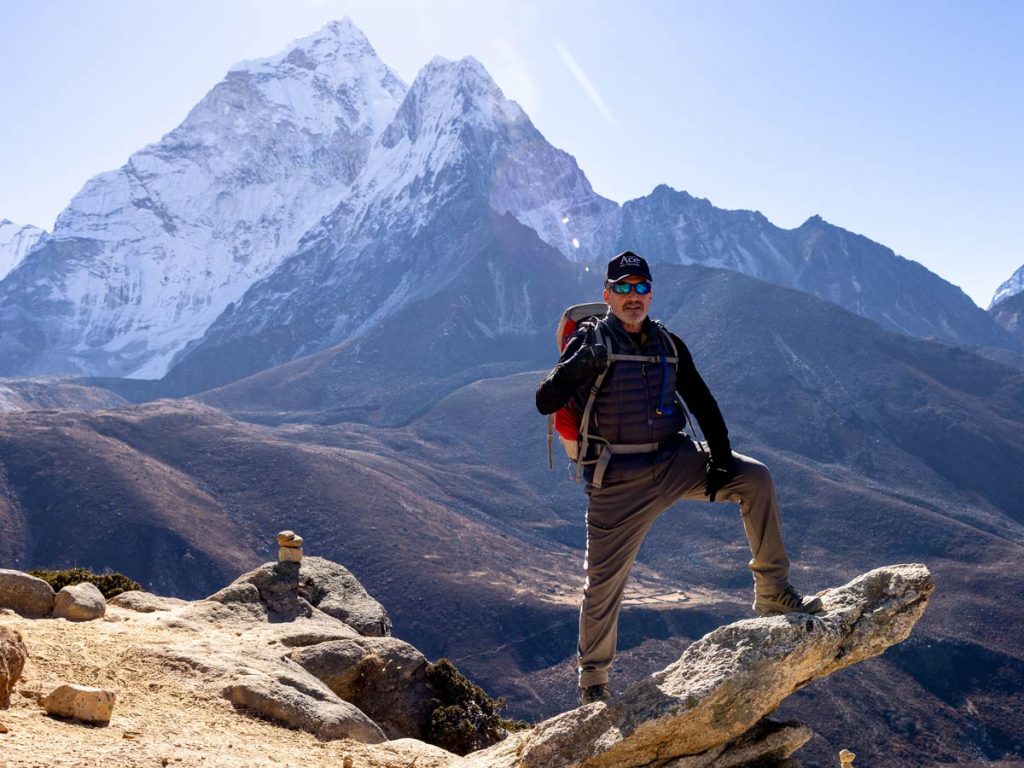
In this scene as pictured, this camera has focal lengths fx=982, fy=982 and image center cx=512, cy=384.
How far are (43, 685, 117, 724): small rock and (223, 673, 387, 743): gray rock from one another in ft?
5.32

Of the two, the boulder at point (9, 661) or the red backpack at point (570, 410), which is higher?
the red backpack at point (570, 410)

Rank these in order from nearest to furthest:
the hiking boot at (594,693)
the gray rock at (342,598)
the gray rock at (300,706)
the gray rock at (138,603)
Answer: the hiking boot at (594,693)
the gray rock at (300,706)
the gray rock at (138,603)
the gray rock at (342,598)

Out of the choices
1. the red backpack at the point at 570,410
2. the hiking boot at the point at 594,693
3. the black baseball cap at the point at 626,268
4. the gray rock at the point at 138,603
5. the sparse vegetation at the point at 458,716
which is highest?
the black baseball cap at the point at 626,268

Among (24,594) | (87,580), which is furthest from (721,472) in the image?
(87,580)

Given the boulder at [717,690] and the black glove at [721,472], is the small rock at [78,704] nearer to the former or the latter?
the boulder at [717,690]

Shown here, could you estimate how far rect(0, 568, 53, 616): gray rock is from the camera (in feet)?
30.5

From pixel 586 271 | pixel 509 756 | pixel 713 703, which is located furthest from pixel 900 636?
pixel 586 271

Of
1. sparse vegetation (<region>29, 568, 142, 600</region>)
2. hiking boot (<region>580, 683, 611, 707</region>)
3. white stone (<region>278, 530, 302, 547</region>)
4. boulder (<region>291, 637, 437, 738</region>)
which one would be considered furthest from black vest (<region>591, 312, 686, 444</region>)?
sparse vegetation (<region>29, 568, 142, 600</region>)

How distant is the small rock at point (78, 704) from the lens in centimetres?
605

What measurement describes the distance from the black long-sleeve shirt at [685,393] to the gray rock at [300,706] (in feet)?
11.4

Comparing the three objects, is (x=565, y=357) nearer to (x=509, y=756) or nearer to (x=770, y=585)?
(x=770, y=585)

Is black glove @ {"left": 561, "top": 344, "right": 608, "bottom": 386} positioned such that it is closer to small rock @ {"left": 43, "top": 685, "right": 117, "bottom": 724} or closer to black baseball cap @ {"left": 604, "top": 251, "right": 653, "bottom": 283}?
black baseball cap @ {"left": 604, "top": 251, "right": 653, "bottom": 283}

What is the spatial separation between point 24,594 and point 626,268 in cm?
680

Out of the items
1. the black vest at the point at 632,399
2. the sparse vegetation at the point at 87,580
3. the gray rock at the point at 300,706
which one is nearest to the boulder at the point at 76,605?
→ the gray rock at the point at 300,706
